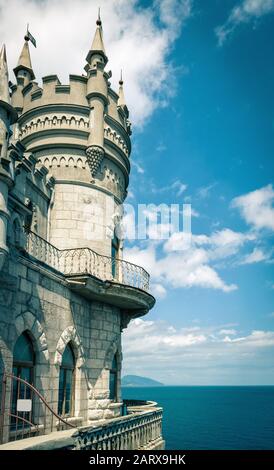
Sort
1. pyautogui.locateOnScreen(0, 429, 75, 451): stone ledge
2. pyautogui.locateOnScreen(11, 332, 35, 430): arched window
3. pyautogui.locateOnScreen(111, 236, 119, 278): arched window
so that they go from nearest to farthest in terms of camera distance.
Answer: pyautogui.locateOnScreen(0, 429, 75, 451): stone ledge → pyautogui.locateOnScreen(11, 332, 35, 430): arched window → pyautogui.locateOnScreen(111, 236, 119, 278): arched window

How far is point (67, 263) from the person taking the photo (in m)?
14.6

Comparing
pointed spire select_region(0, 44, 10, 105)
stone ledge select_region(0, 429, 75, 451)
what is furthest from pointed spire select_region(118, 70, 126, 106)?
stone ledge select_region(0, 429, 75, 451)

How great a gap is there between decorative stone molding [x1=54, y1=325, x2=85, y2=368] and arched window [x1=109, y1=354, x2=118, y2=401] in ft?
7.79

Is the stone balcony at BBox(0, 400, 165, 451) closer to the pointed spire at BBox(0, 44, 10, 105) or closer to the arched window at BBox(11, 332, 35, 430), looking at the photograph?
the arched window at BBox(11, 332, 35, 430)

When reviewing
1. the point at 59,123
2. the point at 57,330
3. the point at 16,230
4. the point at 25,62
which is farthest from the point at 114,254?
the point at 25,62

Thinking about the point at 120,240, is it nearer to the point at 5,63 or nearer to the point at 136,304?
the point at 136,304

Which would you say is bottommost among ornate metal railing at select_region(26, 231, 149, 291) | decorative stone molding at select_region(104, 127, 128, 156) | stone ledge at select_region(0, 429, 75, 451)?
stone ledge at select_region(0, 429, 75, 451)

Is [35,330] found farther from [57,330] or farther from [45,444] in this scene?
[45,444]

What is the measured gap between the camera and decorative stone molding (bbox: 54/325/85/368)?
12.4 meters

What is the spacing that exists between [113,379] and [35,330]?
6.15 meters

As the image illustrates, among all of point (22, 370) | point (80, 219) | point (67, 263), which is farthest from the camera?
point (80, 219)

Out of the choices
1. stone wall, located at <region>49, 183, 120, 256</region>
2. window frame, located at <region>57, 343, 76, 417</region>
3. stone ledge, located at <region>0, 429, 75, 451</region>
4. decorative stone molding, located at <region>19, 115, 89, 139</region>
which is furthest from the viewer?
decorative stone molding, located at <region>19, 115, 89, 139</region>

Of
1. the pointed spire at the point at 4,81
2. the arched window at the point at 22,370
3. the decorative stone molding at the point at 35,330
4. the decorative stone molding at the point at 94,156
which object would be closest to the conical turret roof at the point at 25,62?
the decorative stone molding at the point at 94,156

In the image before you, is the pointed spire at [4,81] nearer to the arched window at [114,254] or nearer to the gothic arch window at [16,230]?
the gothic arch window at [16,230]
